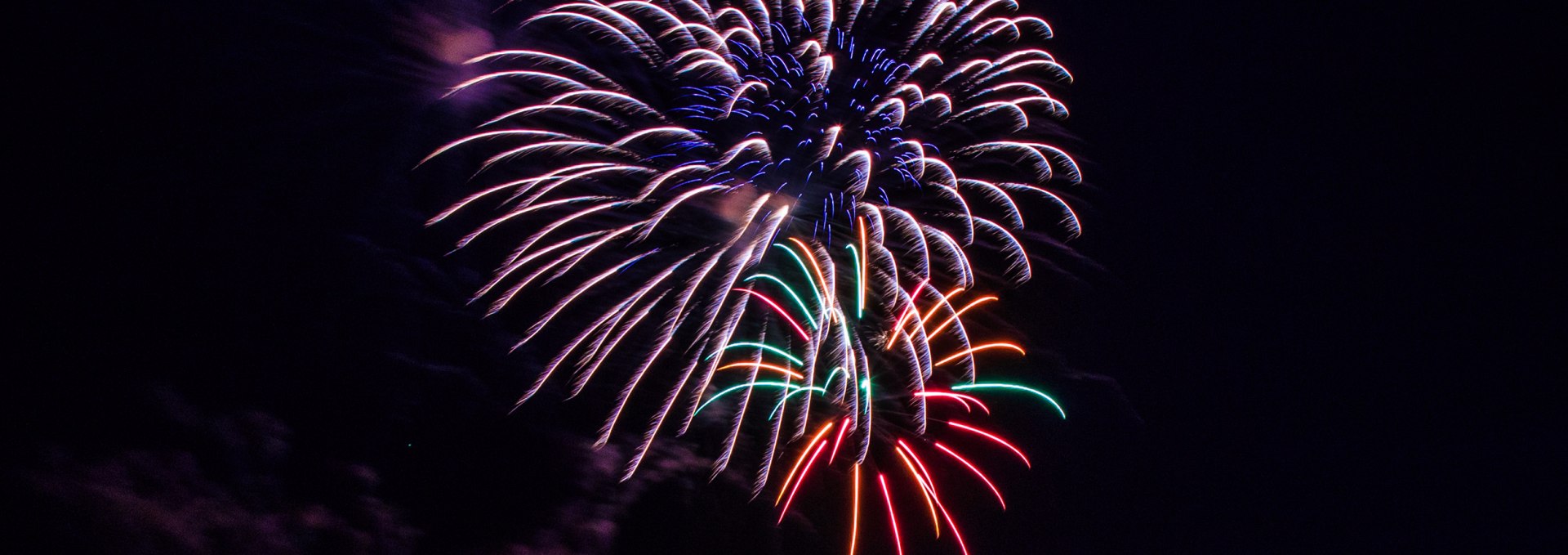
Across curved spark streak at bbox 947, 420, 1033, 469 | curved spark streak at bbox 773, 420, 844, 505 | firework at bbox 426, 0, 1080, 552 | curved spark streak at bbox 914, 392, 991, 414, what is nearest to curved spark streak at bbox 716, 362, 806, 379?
firework at bbox 426, 0, 1080, 552

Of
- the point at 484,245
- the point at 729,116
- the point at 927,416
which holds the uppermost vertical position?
the point at 484,245

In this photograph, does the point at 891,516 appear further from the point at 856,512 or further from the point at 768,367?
Result: the point at 768,367

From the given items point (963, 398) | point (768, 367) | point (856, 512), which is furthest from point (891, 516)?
point (768, 367)

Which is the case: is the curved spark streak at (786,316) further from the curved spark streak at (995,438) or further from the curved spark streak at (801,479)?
the curved spark streak at (995,438)

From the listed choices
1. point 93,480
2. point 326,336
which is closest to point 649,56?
point 326,336

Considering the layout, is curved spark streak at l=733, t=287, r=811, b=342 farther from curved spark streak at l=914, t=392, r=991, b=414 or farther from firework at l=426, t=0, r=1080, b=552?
curved spark streak at l=914, t=392, r=991, b=414

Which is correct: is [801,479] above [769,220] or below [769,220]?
below

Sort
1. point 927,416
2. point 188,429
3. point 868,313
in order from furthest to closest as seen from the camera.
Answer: point 927,416 → point 868,313 → point 188,429

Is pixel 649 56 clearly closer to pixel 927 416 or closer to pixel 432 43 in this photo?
pixel 432 43

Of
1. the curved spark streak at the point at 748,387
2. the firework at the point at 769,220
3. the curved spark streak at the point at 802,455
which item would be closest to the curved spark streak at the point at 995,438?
the firework at the point at 769,220
